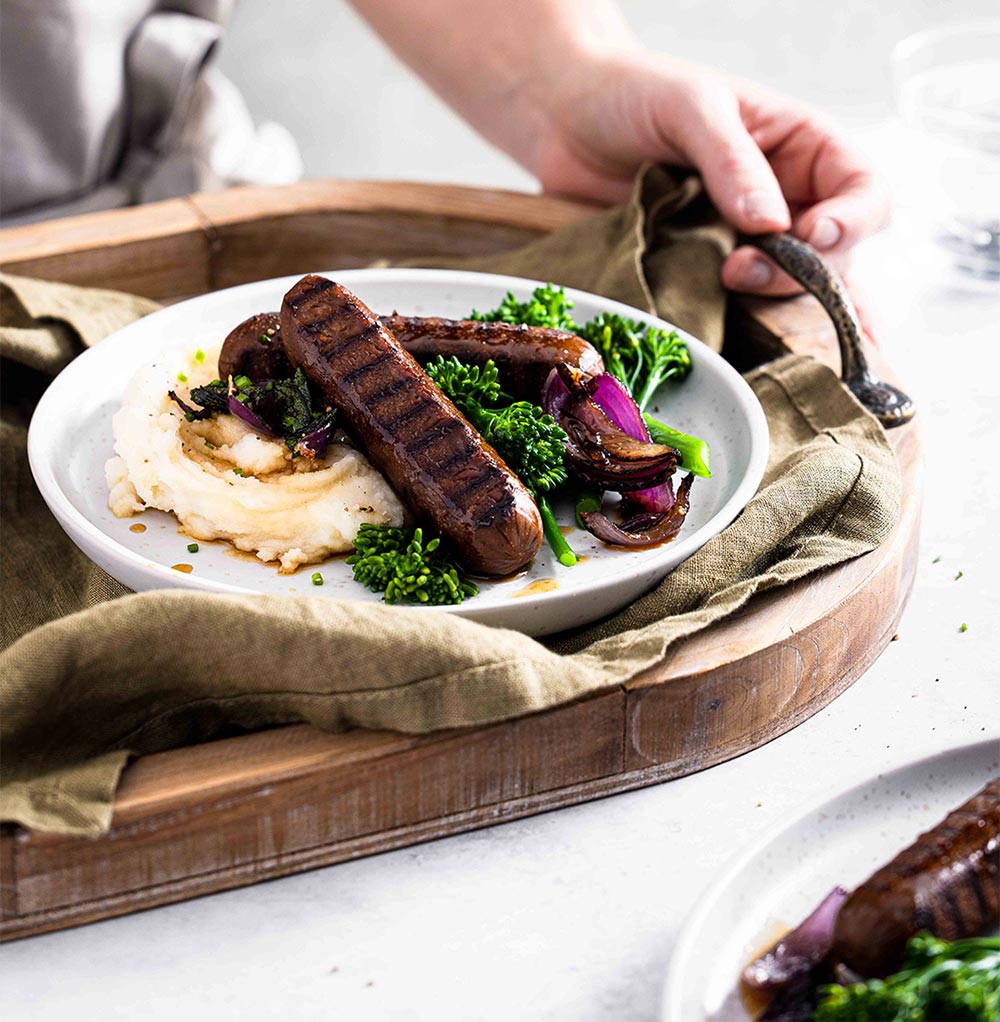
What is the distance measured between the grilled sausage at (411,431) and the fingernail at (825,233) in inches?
52.0

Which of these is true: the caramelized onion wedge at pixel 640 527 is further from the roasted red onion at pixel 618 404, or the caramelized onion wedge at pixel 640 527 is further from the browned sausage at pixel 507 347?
the browned sausage at pixel 507 347

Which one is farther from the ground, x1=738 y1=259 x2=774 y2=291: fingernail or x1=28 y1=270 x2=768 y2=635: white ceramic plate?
x1=738 y1=259 x2=774 y2=291: fingernail

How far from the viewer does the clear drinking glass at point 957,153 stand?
372 centimetres

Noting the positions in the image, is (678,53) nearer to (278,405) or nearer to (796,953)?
(278,405)

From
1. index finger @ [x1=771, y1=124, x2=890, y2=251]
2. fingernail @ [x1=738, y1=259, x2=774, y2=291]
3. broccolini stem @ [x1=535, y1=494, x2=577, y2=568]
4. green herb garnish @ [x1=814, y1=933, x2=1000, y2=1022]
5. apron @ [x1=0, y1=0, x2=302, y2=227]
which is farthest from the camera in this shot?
apron @ [x1=0, y1=0, x2=302, y2=227]

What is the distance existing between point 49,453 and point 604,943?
140 cm

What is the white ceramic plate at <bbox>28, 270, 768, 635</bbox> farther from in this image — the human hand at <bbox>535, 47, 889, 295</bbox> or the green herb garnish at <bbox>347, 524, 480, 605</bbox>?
the human hand at <bbox>535, 47, 889, 295</bbox>

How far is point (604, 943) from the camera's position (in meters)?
1.72

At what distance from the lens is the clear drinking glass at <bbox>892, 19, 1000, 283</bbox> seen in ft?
12.2

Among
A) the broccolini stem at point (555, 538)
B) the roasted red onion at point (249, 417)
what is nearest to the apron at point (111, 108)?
the roasted red onion at point (249, 417)

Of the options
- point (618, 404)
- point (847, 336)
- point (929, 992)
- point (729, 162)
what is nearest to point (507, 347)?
point (618, 404)

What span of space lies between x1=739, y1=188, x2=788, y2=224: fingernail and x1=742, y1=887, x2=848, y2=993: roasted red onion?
196cm

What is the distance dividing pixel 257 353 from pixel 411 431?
0.45 metres

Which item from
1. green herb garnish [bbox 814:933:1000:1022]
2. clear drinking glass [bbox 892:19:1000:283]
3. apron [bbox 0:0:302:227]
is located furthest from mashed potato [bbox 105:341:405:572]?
clear drinking glass [bbox 892:19:1000:283]
